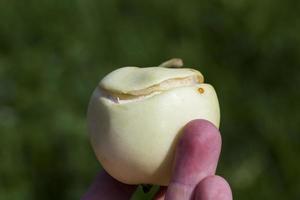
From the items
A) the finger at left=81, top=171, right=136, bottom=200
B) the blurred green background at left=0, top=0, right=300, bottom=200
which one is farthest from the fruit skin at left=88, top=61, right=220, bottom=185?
the blurred green background at left=0, top=0, right=300, bottom=200

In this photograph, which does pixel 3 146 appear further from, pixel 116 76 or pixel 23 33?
pixel 116 76

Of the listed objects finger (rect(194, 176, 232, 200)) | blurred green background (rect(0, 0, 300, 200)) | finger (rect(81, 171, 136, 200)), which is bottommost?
blurred green background (rect(0, 0, 300, 200))

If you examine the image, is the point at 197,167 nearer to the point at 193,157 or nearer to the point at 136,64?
the point at 193,157

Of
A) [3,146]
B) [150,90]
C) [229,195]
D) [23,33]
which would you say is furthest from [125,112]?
[23,33]

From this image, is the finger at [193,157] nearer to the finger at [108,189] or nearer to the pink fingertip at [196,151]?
the pink fingertip at [196,151]

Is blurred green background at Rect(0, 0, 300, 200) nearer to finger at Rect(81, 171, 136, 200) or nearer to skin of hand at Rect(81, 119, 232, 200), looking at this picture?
finger at Rect(81, 171, 136, 200)

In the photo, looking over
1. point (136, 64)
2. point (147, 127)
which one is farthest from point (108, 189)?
point (136, 64)

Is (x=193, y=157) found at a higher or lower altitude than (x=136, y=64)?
A: higher
